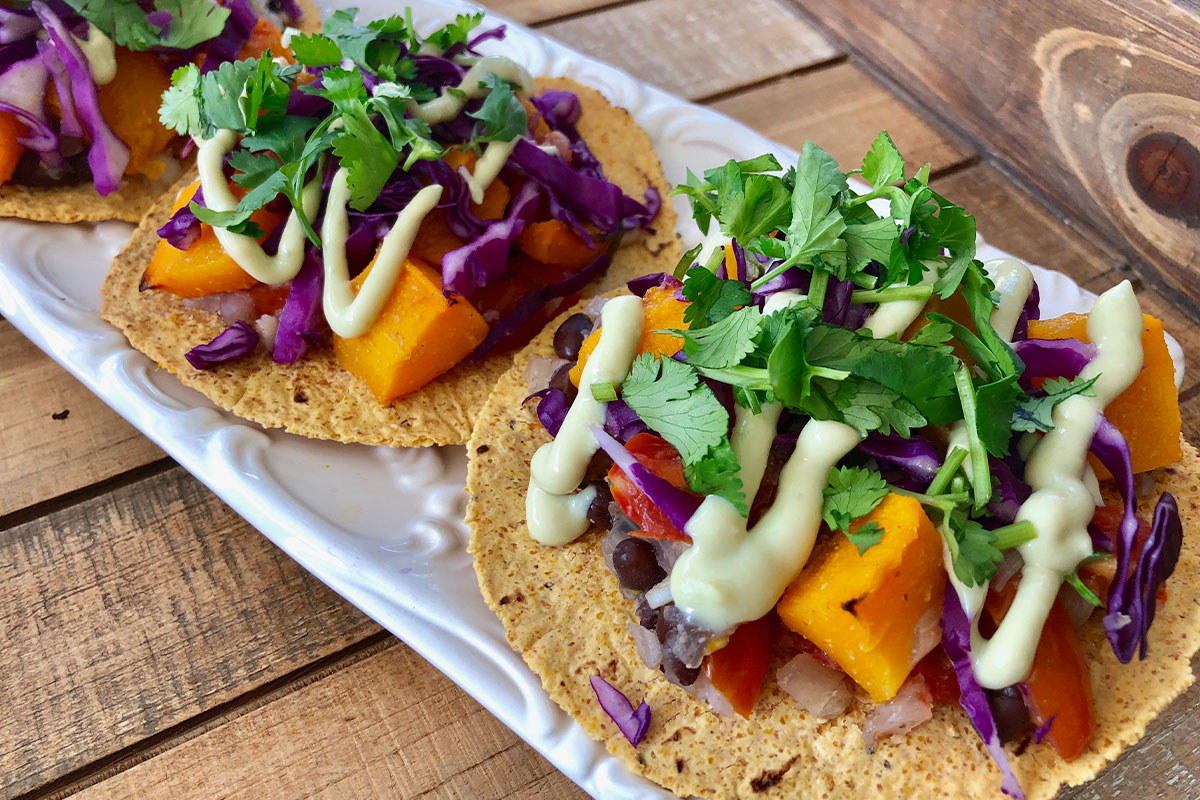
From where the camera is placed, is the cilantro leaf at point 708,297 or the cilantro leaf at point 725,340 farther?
the cilantro leaf at point 708,297

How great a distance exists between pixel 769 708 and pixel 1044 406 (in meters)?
0.87

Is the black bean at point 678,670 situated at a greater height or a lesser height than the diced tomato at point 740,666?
lesser

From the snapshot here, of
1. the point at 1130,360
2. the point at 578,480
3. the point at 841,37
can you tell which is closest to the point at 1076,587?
the point at 1130,360

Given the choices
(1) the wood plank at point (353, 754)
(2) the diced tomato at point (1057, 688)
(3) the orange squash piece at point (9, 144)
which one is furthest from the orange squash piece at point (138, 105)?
(2) the diced tomato at point (1057, 688)

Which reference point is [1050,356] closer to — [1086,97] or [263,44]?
[1086,97]

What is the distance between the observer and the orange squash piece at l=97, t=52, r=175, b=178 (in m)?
3.15

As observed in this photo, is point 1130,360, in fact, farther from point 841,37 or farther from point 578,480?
point 841,37

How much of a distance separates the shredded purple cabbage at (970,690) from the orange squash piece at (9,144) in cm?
302

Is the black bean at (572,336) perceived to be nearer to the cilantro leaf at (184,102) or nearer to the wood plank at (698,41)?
the cilantro leaf at (184,102)

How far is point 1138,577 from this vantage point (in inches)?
76.2

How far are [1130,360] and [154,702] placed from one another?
2.35 metres

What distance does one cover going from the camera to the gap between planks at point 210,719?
2.14m

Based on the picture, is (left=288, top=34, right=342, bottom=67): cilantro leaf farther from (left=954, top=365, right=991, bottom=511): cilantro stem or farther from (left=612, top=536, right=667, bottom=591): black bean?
(left=954, top=365, right=991, bottom=511): cilantro stem

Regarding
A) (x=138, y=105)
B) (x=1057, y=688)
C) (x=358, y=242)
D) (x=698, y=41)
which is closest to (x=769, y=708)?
(x=1057, y=688)
